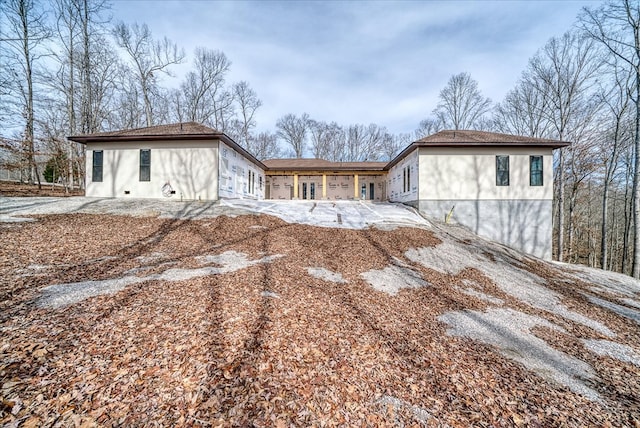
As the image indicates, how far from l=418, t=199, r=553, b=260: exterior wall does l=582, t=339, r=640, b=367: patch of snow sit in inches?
389

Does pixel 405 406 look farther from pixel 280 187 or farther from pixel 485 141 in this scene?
pixel 280 187

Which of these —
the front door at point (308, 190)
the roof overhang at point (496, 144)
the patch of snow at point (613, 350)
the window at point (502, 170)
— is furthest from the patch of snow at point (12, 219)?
the window at point (502, 170)

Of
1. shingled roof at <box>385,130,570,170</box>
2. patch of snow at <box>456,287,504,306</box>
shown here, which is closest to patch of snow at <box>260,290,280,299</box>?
patch of snow at <box>456,287,504,306</box>

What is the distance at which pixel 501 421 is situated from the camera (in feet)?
8.05

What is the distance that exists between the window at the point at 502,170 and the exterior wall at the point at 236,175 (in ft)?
47.6

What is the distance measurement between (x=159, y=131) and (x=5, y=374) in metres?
14.6

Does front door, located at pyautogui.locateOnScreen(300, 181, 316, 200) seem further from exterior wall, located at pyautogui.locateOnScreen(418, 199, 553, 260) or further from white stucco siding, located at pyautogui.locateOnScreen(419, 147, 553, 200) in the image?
exterior wall, located at pyautogui.locateOnScreen(418, 199, 553, 260)

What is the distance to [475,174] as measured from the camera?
1416 centimetres

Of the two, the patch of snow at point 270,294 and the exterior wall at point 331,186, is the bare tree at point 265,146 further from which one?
the patch of snow at point 270,294

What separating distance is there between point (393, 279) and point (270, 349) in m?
4.06

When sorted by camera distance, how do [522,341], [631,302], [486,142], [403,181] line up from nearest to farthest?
[522,341], [631,302], [486,142], [403,181]

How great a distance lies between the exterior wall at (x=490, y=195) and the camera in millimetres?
13734

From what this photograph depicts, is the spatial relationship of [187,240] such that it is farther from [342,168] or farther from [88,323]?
[342,168]

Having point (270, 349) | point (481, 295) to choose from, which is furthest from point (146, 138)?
point (481, 295)
